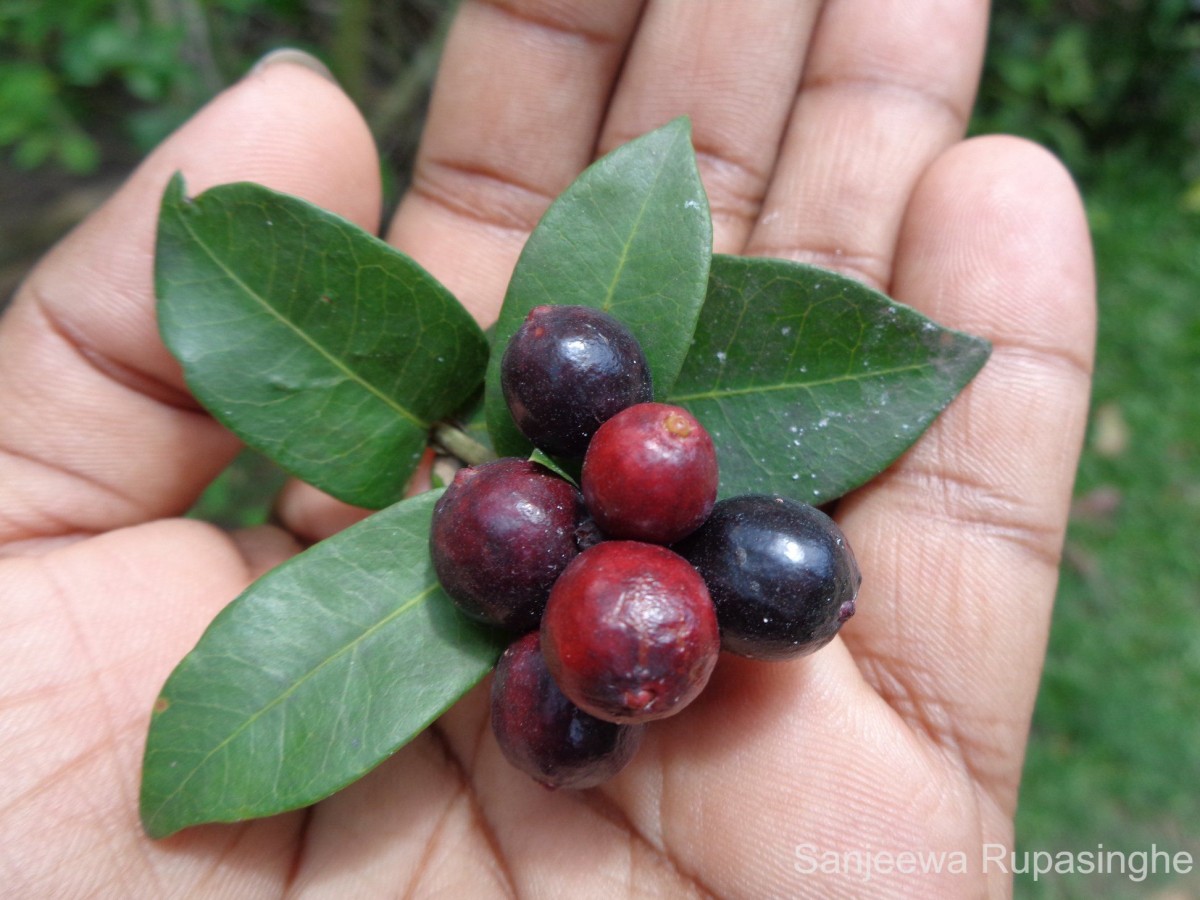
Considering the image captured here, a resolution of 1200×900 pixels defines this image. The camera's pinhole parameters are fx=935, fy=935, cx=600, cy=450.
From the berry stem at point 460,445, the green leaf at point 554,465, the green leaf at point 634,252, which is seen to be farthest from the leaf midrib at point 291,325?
the green leaf at point 554,465

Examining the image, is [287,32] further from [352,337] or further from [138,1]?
[352,337]

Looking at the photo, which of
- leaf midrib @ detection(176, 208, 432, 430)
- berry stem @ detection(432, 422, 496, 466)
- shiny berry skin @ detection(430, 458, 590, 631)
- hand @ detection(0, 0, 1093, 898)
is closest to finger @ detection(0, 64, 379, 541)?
hand @ detection(0, 0, 1093, 898)

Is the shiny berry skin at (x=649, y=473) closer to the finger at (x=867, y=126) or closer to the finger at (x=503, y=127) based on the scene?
the finger at (x=867, y=126)

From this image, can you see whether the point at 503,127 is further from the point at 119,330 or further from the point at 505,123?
the point at 119,330

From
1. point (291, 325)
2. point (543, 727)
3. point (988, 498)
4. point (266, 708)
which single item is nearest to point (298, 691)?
point (266, 708)

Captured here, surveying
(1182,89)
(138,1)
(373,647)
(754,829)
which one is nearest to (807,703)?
(754,829)

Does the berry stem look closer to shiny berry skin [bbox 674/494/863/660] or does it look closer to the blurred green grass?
shiny berry skin [bbox 674/494/863/660]
